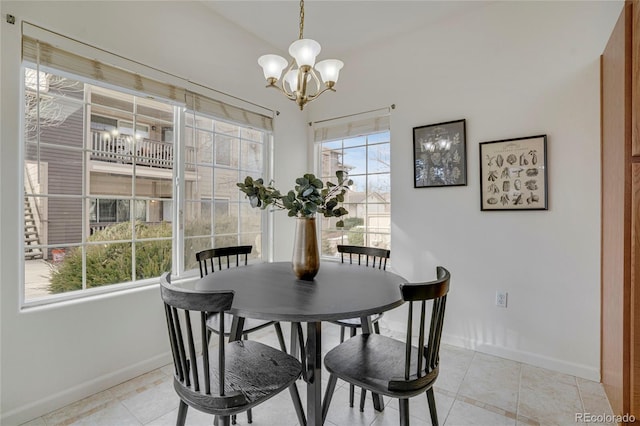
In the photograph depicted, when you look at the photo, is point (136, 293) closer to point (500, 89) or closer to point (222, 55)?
point (222, 55)

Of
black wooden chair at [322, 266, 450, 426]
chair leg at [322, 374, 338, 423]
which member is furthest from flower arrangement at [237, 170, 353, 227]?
chair leg at [322, 374, 338, 423]

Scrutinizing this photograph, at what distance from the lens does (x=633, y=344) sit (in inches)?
60.8

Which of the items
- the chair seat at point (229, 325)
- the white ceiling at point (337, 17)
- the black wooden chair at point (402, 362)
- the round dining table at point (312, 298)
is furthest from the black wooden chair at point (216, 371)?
the white ceiling at point (337, 17)

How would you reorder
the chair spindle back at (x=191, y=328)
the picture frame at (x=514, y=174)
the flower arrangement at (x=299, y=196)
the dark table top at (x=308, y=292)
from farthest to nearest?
the picture frame at (x=514, y=174) < the flower arrangement at (x=299, y=196) < the dark table top at (x=308, y=292) < the chair spindle back at (x=191, y=328)

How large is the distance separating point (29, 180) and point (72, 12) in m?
1.07

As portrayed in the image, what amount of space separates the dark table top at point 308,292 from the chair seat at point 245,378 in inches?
12.0

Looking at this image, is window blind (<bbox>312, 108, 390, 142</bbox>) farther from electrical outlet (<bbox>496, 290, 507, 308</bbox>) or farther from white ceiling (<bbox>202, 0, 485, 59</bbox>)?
electrical outlet (<bbox>496, 290, 507, 308</bbox>)

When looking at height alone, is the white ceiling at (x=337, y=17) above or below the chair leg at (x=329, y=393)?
above

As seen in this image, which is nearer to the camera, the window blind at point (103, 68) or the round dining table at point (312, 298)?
the round dining table at point (312, 298)

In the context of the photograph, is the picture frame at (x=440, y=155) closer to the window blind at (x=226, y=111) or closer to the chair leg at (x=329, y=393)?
the window blind at (x=226, y=111)

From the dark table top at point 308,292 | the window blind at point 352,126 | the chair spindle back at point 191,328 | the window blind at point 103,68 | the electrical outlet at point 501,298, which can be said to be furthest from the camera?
the window blind at point 352,126

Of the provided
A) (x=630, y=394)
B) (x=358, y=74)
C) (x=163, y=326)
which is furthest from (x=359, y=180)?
(x=630, y=394)

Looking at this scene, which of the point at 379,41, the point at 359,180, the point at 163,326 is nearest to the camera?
the point at 163,326

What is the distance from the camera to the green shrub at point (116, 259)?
1998 mm
